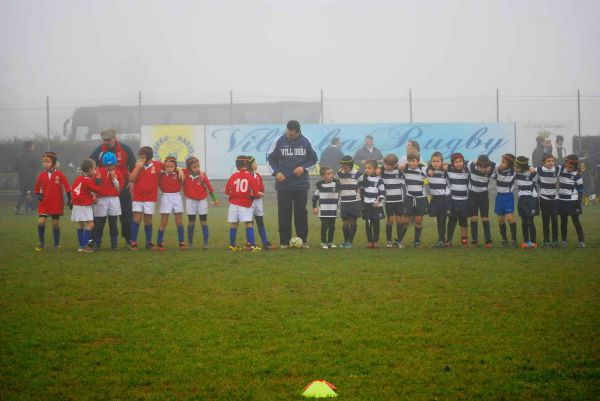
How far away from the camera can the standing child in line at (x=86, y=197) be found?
548 inches

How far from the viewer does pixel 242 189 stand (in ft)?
46.4

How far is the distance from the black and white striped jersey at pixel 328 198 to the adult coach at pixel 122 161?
3.56 metres

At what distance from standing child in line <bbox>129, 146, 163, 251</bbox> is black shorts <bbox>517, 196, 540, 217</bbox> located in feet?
22.3

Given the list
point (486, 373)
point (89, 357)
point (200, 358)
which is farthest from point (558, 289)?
point (89, 357)

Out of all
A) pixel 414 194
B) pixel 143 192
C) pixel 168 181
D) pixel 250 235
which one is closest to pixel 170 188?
pixel 168 181

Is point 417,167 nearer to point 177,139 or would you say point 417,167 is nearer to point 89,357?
point 89,357

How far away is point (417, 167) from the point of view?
14.8 meters

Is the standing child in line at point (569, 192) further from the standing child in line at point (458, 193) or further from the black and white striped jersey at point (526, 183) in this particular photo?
the standing child in line at point (458, 193)

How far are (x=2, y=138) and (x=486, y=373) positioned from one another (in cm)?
3438

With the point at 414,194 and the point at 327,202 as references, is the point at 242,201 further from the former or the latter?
the point at 414,194

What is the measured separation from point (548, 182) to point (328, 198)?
4104mm

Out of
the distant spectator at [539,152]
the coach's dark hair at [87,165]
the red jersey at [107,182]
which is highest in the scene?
the distant spectator at [539,152]

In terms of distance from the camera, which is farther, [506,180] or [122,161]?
[122,161]

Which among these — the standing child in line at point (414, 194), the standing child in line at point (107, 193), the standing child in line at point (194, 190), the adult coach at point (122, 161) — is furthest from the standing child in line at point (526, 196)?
the standing child in line at point (107, 193)
